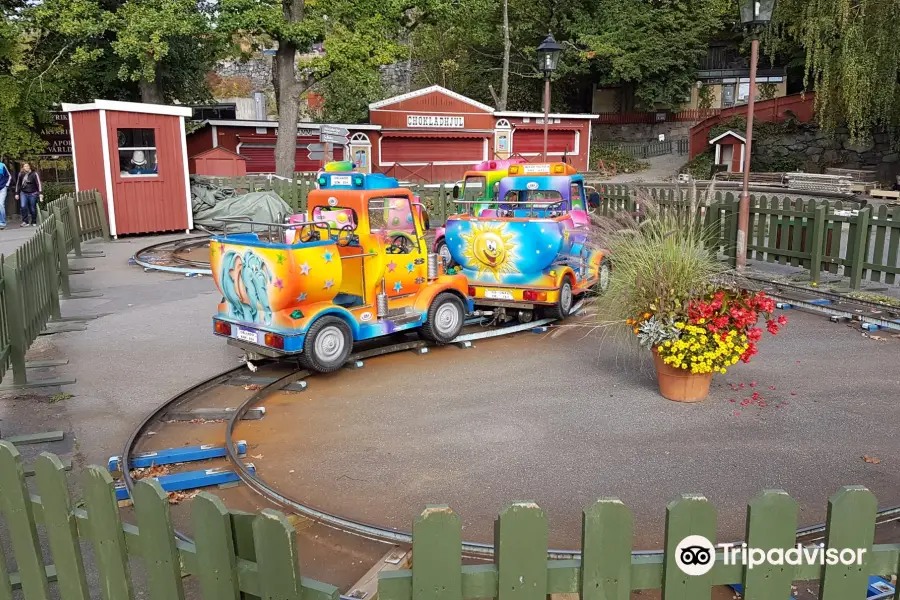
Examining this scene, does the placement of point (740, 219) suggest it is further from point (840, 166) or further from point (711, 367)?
point (840, 166)

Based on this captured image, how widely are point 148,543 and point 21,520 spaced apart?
0.72 metres

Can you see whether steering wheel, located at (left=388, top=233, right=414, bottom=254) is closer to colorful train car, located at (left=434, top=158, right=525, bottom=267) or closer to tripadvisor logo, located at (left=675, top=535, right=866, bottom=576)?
colorful train car, located at (left=434, top=158, right=525, bottom=267)

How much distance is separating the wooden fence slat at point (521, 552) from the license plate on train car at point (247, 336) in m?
5.59

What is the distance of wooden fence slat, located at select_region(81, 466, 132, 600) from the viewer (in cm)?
258

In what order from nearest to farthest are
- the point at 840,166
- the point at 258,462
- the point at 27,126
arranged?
the point at 258,462 < the point at 27,126 < the point at 840,166

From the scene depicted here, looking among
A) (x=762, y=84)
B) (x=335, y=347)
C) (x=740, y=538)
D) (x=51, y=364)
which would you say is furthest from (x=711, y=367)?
(x=762, y=84)

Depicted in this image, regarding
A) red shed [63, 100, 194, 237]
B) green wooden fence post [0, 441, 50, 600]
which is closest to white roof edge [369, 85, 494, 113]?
red shed [63, 100, 194, 237]

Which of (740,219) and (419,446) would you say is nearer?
(419,446)

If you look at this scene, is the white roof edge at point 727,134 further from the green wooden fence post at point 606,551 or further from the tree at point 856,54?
the green wooden fence post at point 606,551

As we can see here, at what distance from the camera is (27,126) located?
26.6 meters

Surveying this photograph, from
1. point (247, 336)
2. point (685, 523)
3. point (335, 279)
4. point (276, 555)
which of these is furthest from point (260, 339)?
point (685, 523)

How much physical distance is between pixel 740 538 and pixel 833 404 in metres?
2.95

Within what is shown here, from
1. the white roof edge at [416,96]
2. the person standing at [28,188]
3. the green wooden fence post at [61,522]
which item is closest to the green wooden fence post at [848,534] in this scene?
the green wooden fence post at [61,522]

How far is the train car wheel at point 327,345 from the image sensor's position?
291 inches
